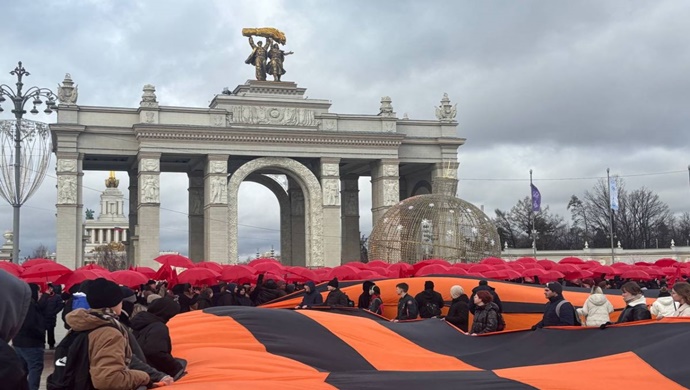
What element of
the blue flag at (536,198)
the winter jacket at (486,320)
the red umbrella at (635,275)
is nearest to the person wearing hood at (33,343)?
the winter jacket at (486,320)

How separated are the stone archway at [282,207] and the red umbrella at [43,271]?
31080 mm

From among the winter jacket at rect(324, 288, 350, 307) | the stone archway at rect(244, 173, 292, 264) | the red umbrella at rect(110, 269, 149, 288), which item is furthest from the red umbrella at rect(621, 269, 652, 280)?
the stone archway at rect(244, 173, 292, 264)

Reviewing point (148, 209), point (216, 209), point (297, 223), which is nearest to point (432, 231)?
point (216, 209)

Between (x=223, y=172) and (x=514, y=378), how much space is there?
36.9 metres

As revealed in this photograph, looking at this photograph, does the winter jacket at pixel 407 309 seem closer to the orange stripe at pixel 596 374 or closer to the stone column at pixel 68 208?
the orange stripe at pixel 596 374

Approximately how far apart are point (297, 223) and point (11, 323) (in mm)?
45933

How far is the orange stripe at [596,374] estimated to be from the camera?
6230mm

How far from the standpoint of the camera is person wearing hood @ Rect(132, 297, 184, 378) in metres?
6.17

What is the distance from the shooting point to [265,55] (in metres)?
45.4

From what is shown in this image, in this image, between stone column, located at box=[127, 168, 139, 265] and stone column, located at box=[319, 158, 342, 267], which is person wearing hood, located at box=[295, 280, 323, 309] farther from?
stone column, located at box=[127, 168, 139, 265]

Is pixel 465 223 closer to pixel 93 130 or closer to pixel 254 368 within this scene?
pixel 93 130

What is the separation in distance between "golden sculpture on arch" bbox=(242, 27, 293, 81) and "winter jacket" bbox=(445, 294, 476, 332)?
34660mm

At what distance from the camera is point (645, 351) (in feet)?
23.3

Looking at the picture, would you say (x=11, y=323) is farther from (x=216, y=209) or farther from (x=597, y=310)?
(x=216, y=209)
